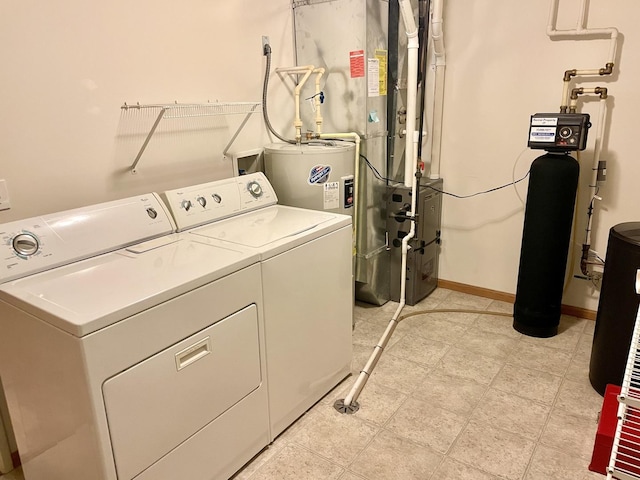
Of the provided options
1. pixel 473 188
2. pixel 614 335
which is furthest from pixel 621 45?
pixel 614 335

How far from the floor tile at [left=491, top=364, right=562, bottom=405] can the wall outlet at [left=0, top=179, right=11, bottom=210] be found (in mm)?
2325

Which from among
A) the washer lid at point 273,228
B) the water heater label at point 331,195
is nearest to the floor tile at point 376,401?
the washer lid at point 273,228

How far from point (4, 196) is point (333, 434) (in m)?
1.64

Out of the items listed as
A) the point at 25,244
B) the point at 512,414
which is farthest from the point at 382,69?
the point at 25,244

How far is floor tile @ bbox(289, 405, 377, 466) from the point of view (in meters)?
2.02

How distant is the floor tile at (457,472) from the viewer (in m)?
1.88

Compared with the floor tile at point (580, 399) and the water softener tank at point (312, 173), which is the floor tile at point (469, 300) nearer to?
the floor tile at point (580, 399)

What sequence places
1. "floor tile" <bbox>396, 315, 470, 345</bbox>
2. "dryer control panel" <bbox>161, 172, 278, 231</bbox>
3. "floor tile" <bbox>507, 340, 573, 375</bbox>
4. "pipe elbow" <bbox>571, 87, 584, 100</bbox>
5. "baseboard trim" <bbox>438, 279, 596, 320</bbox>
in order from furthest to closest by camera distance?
"baseboard trim" <bbox>438, 279, 596, 320</bbox> → "floor tile" <bbox>396, 315, 470, 345</bbox> → "pipe elbow" <bbox>571, 87, 584, 100</bbox> → "floor tile" <bbox>507, 340, 573, 375</bbox> → "dryer control panel" <bbox>161, 172, 278, 231</bbox>

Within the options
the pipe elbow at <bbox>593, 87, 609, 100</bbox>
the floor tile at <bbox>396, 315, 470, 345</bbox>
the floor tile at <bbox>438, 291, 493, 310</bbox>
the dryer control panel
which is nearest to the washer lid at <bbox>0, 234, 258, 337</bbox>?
the dryer control panel

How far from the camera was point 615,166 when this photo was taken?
282cm

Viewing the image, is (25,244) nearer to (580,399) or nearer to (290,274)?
(290,274)

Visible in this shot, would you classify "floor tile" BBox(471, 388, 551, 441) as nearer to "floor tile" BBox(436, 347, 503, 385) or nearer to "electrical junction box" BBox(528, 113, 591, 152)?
"floor tile" BBox(436, 347, 503, 385)

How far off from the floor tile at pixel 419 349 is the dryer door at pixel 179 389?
112 cm

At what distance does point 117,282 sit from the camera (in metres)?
1.56
